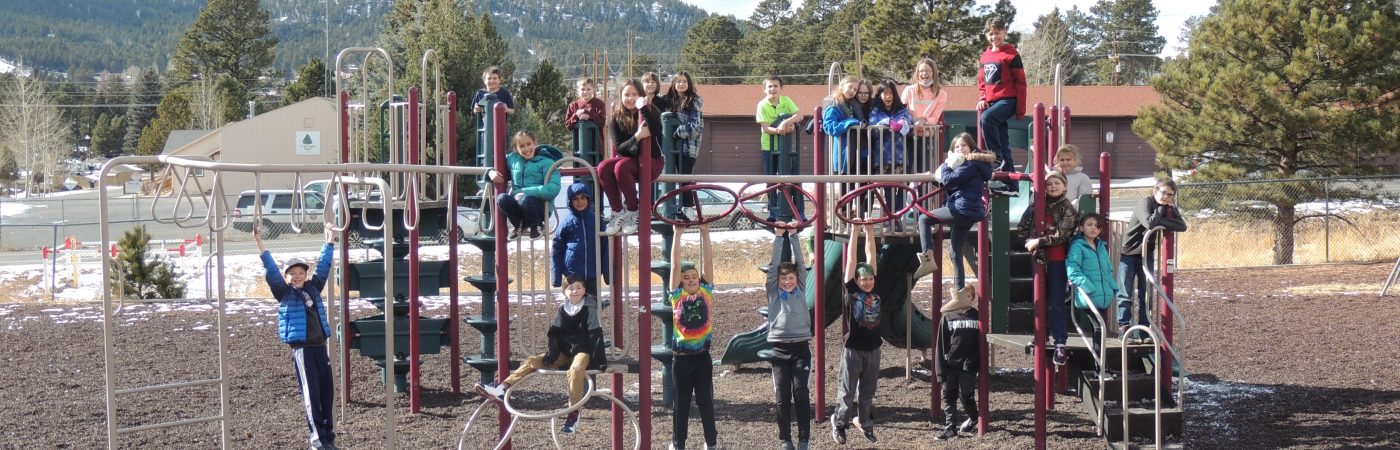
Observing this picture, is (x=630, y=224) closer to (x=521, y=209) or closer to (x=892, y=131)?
(x=521, y=209)

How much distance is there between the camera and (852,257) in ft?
28.3

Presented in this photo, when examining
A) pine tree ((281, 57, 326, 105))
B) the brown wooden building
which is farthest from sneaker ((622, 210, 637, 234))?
pine tree ((281, 57, 326, 105))

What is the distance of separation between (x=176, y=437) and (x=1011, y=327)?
20.5 feet

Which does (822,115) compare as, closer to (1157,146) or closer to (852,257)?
(852,257)

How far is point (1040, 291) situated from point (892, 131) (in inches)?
64.8

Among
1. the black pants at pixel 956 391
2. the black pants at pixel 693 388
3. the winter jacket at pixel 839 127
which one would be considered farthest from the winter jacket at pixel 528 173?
the black pants at pixel 956 391

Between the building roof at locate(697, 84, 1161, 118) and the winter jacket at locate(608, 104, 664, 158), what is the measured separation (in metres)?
35.1

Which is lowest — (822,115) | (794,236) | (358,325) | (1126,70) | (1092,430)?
(1092,430)

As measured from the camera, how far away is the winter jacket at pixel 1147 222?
9.12 meters

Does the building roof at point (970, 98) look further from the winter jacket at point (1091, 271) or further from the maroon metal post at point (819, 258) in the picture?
the winter jacket at point (1091, 271)

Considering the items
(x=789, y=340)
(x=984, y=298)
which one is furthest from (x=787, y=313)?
(x=984, y=298)

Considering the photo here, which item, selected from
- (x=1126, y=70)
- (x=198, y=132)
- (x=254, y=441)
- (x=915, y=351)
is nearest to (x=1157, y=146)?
(x=915, y=351)

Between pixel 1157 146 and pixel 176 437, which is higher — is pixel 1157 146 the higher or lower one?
the higher one

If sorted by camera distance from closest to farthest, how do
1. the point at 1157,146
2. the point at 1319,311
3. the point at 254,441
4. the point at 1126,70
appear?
the point at 254,441 < the point at 1319,311 < the point at 1157,146 < the point at 1126,70
